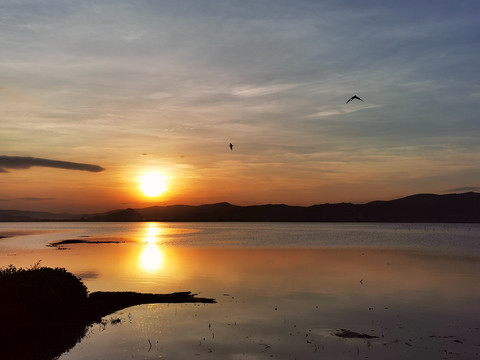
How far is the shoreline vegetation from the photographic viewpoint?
24.0 metres

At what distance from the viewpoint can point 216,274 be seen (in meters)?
54.9

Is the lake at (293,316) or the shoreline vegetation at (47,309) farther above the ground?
the shoreline vegetation at (47,309)

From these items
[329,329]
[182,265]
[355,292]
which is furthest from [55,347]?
[182,265]

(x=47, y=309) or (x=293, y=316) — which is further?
(x=293, y=316)

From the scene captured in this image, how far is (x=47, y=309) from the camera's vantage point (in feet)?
98.0

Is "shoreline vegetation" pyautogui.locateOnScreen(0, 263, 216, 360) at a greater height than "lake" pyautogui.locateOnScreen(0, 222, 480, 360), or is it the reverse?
"shoreline vegetation" pyautogui.locateOnScreen(0, 263, 216, 360)

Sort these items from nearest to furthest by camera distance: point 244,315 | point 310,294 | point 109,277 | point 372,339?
point 372,339 < point 244,315 < point 310,294 < point 109,277

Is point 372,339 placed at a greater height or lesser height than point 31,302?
lesser

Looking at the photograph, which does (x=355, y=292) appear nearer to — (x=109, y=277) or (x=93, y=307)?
(x=93, y=307)

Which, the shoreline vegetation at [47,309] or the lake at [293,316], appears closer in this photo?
Answer: the lake at [293,316]

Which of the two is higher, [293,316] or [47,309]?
[47,309]

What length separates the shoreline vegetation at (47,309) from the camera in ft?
78.8

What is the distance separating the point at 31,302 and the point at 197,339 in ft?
39.0

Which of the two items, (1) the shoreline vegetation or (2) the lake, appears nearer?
(2) the lake
